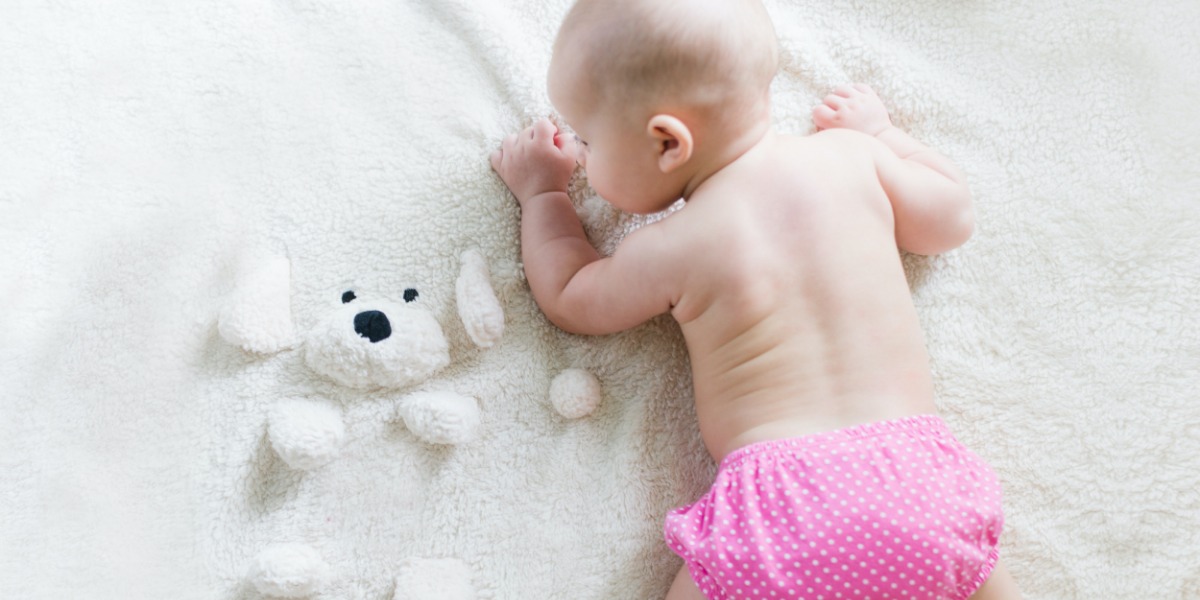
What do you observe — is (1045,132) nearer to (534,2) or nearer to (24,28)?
(534,2)

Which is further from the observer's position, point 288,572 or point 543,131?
point 543,131

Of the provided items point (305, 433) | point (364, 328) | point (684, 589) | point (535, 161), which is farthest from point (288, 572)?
point (535, 161)

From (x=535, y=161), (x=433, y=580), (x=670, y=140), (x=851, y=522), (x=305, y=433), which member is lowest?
(x=433, y=580)

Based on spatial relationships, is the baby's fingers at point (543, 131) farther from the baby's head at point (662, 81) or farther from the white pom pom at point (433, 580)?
the white pom pom at point (433, 580)

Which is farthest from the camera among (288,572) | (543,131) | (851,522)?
(543,131)

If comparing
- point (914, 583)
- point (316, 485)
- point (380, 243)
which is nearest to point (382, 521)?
point (316, 485)

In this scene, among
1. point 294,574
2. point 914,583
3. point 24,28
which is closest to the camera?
point 914,583

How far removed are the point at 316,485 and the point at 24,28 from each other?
66 centimetres

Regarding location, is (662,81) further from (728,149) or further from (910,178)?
(910,178)

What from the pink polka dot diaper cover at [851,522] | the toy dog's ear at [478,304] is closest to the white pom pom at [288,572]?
the toy dog's ear at [478,304]

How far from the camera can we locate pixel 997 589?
0.94 m

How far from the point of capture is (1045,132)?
1.15 m

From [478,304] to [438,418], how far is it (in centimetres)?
13

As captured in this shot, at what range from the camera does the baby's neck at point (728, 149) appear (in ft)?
3.09
